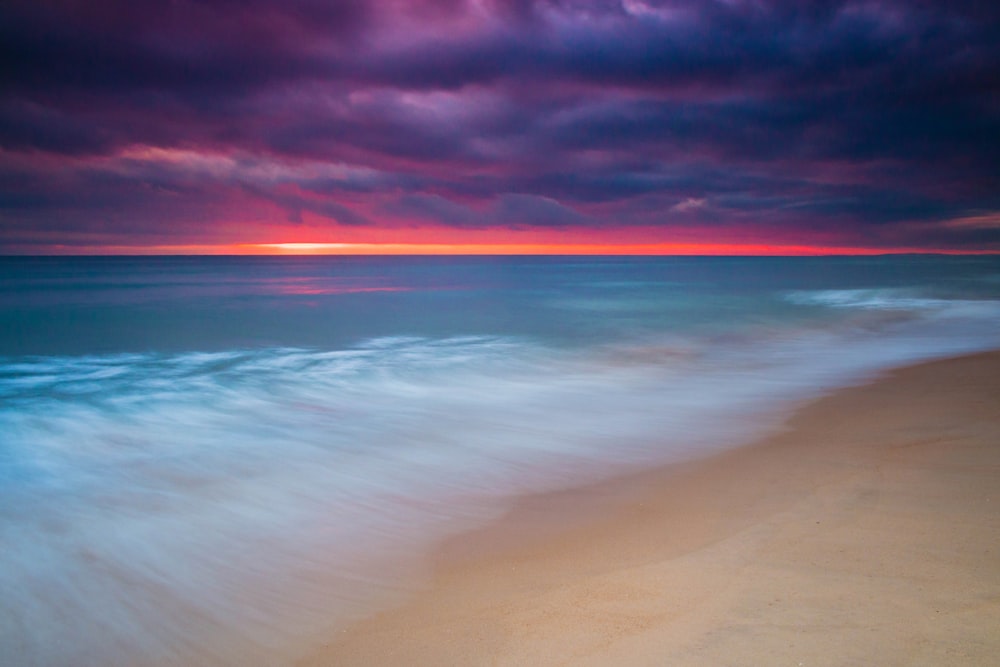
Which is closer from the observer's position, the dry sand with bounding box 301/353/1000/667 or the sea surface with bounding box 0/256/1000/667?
the dry sand with bounding box 301/353/1000/667

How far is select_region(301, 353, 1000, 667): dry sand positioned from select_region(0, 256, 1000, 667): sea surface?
57 centimetres

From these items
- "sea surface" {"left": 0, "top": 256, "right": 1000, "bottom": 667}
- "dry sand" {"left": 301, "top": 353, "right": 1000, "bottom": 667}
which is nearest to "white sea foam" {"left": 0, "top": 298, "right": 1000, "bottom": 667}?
"sea surface" {"left": 0, "top": 256, "right": 1000, "bottom": 667}

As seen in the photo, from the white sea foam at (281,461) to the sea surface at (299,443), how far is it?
0.08 feet

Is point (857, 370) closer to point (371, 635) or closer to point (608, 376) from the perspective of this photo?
point (608, 376)

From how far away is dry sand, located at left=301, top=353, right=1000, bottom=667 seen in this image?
2.97 metres

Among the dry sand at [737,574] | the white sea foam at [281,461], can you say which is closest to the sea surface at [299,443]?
the white sea foam at [281,461]

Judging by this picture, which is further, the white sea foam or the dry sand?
the white sea foam

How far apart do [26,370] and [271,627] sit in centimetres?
1361

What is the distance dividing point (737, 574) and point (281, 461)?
5.25m

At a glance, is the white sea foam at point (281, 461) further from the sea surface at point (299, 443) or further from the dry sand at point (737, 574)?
the dry sand at point (737, 574)

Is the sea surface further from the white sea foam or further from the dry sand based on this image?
the dry sand

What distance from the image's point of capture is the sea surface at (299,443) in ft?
13.2

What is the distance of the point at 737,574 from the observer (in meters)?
3.66

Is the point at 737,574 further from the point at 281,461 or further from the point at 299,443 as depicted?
the point at 299,443
